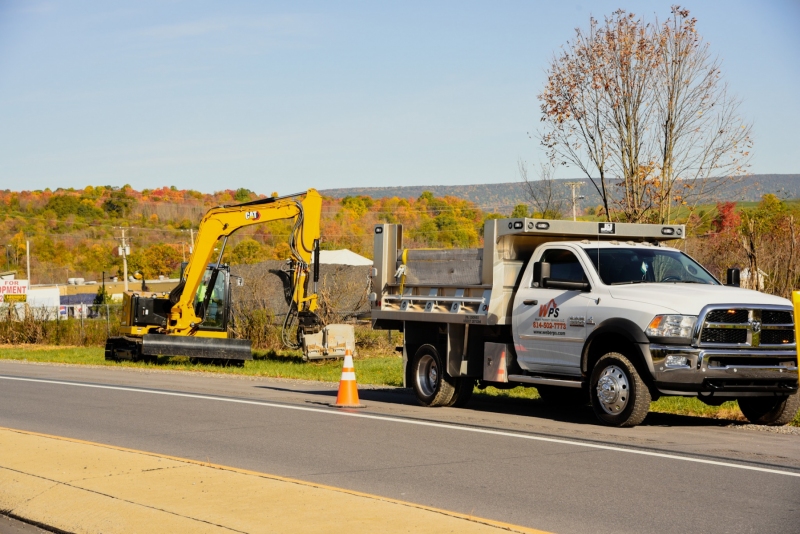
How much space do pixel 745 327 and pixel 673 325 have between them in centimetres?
84

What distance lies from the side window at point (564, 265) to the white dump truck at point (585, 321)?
0.02m

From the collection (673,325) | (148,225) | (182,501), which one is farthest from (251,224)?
(148,225)

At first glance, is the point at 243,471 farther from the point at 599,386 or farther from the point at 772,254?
the point at 772,254

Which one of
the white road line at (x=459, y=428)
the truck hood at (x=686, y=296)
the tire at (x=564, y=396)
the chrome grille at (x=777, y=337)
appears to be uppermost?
the truck hood at (x=686, y=296)

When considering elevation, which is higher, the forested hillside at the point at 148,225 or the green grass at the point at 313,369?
the forested hillside at the point at 148,225

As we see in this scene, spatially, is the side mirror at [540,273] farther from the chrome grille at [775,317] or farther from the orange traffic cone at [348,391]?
the orange traffic cone at [348,391]

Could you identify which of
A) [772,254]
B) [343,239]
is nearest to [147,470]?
[772,254]

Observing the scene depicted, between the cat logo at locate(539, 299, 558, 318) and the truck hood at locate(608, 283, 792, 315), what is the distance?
32.8 inches

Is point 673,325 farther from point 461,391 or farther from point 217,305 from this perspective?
point 217,305

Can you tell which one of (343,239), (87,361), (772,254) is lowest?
(87,361)

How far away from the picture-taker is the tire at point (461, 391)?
47.8 feet

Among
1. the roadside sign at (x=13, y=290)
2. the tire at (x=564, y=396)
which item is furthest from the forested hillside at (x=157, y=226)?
the tire at (x=564, y=396)

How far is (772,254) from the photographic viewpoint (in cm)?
1952

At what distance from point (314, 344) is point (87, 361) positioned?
8.60m
